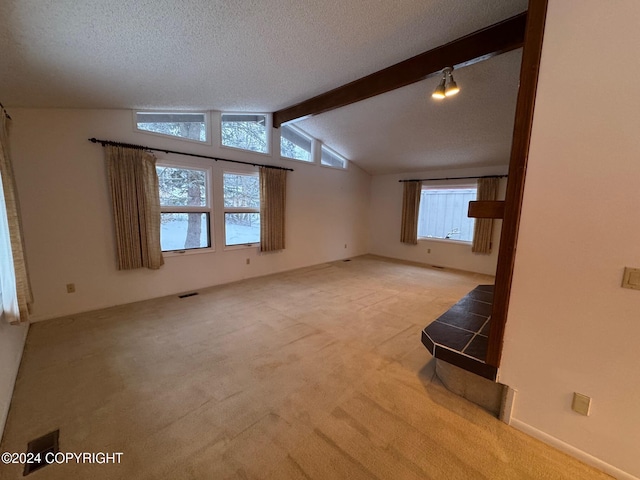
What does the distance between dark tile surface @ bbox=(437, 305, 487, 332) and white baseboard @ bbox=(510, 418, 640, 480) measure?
0.69 metres

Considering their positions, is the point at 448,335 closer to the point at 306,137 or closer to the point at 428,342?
the point at 428,342

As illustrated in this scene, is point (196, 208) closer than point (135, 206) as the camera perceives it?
No

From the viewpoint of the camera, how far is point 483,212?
67.7 inches

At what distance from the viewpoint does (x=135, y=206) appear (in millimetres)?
3420

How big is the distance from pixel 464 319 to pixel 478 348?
55 cm

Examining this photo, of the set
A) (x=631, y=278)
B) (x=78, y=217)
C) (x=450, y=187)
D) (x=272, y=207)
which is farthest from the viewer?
(x=450, y=187)

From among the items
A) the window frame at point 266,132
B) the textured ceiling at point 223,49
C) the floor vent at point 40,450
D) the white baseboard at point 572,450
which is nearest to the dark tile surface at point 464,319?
the white baseboard at point 572,450

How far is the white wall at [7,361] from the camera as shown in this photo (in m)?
1.63

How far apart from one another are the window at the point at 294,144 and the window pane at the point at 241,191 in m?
0.89

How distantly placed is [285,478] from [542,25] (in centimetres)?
266

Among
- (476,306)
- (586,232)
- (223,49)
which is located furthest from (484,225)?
(223,49)

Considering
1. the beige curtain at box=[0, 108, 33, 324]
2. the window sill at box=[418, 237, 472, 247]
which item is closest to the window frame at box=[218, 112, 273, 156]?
the beige curtain at box=[0, 108, 33, 324]

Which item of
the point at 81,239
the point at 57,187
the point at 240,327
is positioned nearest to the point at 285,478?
the point at 240,327

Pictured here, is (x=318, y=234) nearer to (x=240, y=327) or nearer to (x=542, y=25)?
(x=240, y=327)
